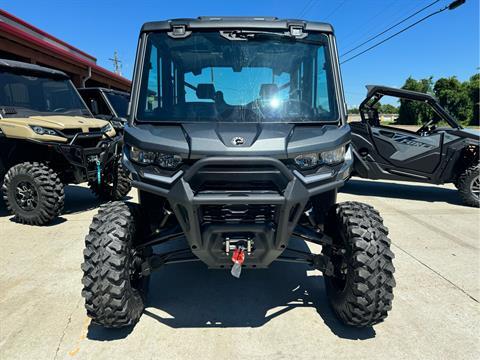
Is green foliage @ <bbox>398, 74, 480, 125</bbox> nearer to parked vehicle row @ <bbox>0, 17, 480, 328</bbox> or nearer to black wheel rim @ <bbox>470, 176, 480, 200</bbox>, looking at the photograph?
black wheel rim @ <bbox>470, 176, 480, 200</bbox>

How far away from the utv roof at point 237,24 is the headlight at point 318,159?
41.6 inches

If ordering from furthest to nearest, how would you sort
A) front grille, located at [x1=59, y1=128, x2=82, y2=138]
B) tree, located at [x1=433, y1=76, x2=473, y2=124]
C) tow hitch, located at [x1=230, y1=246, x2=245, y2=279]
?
tree, located at [x1=433, y1=76, x2=473, y2=124], front grille, located at [x1=59, y1=128, x2=82, y2=138], tow hitch, located at [x1=230, y1=246, x2=245, y2=279]

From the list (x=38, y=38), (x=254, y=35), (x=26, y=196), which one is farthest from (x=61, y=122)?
(x=38, y=38)

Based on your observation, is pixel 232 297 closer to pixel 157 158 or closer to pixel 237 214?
pixel 237 214

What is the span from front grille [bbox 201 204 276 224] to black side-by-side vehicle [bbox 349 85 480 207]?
5125mm

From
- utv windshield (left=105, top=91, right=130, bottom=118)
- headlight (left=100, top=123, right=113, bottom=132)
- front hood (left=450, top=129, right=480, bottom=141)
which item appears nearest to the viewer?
headlight (left=100, top=123, right=113, bottom=132)

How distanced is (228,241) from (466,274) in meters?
2.86

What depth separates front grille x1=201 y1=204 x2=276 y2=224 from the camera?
101 inches

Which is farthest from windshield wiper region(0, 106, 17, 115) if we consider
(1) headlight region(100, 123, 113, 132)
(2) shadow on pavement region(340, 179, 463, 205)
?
(2) shadow on pavement region(340, 179, 463, 205)

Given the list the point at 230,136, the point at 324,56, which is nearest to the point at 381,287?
the point at 230,136

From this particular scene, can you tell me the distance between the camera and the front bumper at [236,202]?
7.83 ft

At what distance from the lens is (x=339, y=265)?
2928 mm

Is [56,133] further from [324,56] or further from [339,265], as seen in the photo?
[339,265]

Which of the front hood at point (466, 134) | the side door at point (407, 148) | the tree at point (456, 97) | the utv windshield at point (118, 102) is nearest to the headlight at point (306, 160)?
the side door at point (407, 148)
